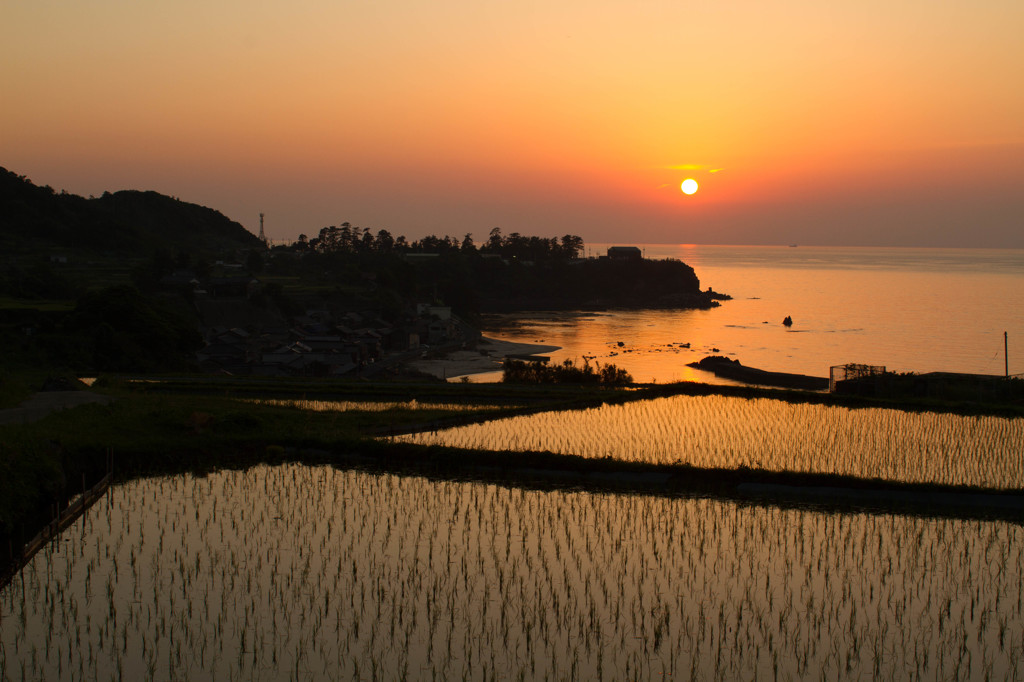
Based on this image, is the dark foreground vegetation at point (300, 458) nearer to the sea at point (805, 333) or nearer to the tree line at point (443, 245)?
the sea at point (805, 333)

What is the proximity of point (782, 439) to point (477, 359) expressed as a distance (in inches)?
1327

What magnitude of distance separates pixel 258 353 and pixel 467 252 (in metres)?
89.1

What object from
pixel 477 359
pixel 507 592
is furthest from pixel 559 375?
pixel 477 359

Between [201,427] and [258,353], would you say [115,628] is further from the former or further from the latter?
[258,353]

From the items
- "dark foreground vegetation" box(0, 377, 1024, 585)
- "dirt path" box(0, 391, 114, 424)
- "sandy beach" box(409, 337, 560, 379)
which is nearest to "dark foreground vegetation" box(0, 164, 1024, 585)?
"dark foreground vegetation" box(0, 377, 1024, 585)

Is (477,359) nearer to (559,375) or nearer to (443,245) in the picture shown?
(559,375)

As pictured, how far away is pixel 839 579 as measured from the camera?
8.34m

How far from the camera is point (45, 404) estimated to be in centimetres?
1530

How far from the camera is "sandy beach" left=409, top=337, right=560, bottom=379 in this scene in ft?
140

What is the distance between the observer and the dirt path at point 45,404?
13906mm

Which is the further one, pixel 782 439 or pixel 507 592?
pixel 782 439

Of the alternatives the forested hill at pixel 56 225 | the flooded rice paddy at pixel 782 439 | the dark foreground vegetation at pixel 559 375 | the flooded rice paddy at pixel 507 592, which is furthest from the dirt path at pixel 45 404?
the forested hill at pixel 56 225

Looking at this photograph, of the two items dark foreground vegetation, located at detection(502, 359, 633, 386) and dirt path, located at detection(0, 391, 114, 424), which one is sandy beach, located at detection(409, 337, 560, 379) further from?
dirt path, located at detection(0, 391, 114, 424)

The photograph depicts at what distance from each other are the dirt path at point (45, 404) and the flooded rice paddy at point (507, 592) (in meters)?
3.95
